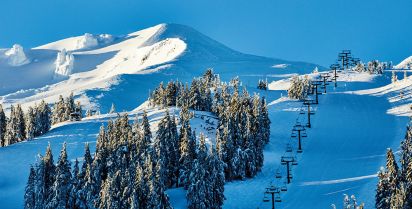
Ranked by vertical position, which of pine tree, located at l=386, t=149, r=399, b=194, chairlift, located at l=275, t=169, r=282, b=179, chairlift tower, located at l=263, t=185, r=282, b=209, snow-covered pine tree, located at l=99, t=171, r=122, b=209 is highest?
pine tree, located at l=386, t=149, r=399, b=194

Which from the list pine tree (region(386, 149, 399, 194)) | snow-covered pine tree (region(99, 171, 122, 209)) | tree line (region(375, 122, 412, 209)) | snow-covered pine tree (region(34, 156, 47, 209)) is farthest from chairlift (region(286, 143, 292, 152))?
pine tree (region(386, 149, 399, 194))

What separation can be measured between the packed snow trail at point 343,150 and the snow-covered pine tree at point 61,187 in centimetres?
3049

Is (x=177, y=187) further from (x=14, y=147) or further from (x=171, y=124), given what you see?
(x=14, y=147)

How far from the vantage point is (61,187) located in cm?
9275

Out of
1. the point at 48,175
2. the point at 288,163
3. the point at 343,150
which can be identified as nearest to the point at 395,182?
the point at 288,163

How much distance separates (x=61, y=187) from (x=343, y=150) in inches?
2218

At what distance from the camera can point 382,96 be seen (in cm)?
17950

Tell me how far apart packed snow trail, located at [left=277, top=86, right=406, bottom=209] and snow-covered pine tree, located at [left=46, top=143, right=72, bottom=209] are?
30.5 meters

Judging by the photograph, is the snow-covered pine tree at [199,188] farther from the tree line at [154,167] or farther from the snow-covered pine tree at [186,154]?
the snow-covered pine tree at [186,154]

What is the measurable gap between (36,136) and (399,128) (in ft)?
265

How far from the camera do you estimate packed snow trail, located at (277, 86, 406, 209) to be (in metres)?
96.5

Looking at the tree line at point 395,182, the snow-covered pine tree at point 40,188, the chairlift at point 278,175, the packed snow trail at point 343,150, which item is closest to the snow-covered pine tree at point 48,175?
the snow-covered pine tree at point 40,188

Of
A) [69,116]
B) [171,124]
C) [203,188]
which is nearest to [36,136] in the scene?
[69,116]

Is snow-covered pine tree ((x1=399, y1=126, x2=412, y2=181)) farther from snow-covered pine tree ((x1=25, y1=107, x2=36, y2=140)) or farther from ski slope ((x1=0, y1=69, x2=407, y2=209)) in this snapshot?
snow-covered pine tree ((x1=25, y1=107, x2=36, y2=140))
